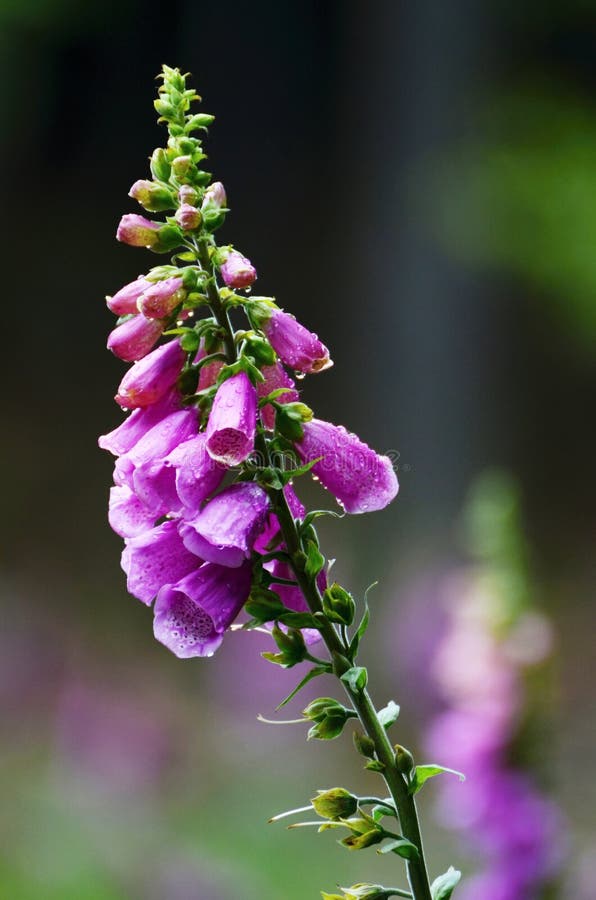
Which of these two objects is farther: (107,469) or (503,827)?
(107,469)

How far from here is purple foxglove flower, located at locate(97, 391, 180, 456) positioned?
2.43ft

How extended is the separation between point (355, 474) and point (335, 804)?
224 mm

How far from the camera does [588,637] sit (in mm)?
5945

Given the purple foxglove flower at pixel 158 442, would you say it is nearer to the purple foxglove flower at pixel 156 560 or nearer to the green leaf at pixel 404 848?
the purple foxglove flower at pixel 156 560

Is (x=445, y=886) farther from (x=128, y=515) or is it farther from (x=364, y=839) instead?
(x=128, y=515)

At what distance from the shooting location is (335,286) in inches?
265

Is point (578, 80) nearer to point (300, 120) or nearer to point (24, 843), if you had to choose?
point (300, 120)

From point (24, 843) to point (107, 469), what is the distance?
146 inches

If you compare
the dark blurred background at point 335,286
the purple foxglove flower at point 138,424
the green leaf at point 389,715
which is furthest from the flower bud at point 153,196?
the dark blurred background at point 335,286

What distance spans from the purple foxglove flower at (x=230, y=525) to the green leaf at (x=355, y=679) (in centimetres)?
11

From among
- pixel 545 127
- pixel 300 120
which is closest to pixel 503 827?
pixel 545 127

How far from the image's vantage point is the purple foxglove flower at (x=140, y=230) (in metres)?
0.70

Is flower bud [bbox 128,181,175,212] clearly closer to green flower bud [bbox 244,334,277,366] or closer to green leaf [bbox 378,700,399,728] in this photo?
green flower bud [bbox 244,334,277,366]

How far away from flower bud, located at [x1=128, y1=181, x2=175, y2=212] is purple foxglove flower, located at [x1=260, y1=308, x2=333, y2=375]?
98mm
